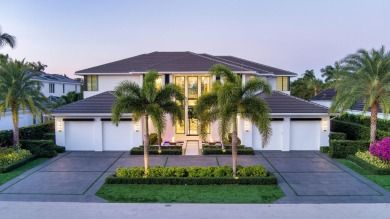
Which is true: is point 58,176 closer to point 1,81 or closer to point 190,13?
point 1,81

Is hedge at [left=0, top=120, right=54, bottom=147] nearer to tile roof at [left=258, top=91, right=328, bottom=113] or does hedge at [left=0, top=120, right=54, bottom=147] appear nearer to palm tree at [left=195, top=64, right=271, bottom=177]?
palm tree at [left=195, top=64, right=271, bottom=177]

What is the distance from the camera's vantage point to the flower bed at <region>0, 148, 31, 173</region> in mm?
14984

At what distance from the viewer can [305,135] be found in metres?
20.4

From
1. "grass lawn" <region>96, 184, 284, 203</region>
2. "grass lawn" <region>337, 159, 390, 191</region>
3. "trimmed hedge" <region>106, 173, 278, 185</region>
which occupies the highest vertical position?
"trimmed hedge" <region>106, 173, 278, 185</region>

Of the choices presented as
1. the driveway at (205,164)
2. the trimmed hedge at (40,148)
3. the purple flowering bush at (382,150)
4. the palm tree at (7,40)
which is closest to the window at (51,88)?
the palm tree at (7,40)

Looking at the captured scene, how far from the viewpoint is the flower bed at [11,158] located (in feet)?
49.2

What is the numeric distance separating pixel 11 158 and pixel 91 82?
11567 mm

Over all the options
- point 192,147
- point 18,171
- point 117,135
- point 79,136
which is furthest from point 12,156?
point 192,147

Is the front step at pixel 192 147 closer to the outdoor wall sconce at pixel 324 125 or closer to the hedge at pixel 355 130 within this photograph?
the outdoor wall sconce at pixel 324 125

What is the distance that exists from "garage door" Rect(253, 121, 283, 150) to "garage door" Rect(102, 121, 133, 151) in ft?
29.0

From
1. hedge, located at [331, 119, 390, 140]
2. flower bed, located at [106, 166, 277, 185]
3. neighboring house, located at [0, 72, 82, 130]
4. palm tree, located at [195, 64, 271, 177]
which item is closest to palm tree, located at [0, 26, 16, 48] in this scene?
neighboring house, located at [0, 72, 82, 130]

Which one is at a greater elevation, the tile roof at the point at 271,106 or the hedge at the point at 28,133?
the tile roof at the point at 271,106

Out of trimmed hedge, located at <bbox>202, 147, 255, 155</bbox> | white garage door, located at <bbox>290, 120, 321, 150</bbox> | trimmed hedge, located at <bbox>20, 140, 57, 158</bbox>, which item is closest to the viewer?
trimmed hedge, located at <bbox>20, 140, 57, 158</bbox>

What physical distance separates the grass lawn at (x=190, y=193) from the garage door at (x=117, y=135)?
800 centimetres
